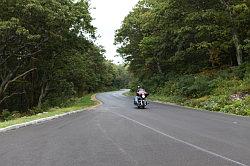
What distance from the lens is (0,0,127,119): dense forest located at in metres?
30.6

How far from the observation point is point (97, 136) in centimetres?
1399

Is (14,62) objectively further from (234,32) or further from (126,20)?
(126,20)

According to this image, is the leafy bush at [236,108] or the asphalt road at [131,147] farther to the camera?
the leafy bush at [236,108]

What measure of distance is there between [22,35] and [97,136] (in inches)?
732

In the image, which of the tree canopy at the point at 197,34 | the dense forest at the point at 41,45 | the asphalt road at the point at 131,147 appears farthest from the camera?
the tree canopy at the point at 197,34

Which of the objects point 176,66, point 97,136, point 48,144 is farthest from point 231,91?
point 176,66

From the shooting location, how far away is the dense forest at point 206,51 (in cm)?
3094

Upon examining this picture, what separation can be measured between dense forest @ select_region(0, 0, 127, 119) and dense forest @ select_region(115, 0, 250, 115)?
9.38 m

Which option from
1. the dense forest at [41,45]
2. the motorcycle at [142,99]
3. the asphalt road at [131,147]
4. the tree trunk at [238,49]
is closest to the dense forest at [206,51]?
the tree trunk at [238,49]

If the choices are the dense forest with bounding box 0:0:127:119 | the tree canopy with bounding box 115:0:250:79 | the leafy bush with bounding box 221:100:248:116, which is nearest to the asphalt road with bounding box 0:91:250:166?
the leafy bush with bounding box 221:100:248:116

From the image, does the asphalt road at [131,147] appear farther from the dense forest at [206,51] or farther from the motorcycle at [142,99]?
the motorcycle at [142,99]

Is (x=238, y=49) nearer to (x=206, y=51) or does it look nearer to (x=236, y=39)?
(x=236, y=39)

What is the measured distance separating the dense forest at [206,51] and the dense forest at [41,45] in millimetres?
9379

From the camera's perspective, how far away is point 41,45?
35.9 metres
